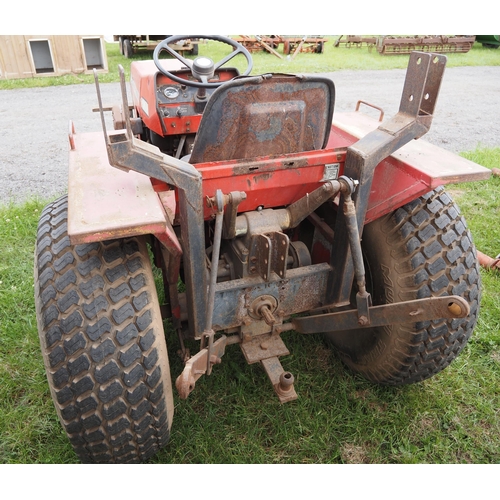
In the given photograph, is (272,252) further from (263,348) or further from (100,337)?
(100,337)

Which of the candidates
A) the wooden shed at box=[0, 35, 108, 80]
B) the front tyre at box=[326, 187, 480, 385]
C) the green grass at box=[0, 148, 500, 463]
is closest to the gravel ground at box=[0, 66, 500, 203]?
the wooden shed at box=[0, 35, 108, 80]

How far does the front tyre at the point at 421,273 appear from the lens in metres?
2.09

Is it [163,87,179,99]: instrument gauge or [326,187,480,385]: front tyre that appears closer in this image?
[326,187,480,385]: front tyre

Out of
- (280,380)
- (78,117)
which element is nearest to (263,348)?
(280,380)

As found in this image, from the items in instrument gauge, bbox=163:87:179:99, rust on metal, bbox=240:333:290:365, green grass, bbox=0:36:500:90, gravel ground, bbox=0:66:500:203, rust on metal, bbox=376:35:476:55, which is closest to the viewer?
rust on metal, bbox=240:333:290:365

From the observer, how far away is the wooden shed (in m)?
9.62

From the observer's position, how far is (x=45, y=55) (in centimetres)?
1052

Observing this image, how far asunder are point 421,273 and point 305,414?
94 cm

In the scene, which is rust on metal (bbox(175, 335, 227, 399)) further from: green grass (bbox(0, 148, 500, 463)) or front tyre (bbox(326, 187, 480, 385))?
front tyre (bbox(326, 187, 480, 385))

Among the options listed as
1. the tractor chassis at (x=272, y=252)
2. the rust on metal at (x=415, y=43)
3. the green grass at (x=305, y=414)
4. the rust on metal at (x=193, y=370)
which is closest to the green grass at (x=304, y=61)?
the rust on metal at (x=415, y=43)

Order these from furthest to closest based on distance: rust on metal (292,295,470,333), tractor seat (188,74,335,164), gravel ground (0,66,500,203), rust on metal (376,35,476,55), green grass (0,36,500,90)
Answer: rust on metal (376,35,476,55)
green grass (0,36,500,90)
gravel ground (0,66,500,203)
tractor seat (188,74,335,164)
rust on metal (292,295,470,333)

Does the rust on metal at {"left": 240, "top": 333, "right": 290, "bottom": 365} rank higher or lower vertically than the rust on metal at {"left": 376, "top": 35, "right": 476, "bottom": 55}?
higher

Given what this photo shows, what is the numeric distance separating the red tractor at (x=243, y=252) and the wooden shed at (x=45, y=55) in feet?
29.2

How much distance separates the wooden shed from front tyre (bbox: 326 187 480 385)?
9820 millimetres
